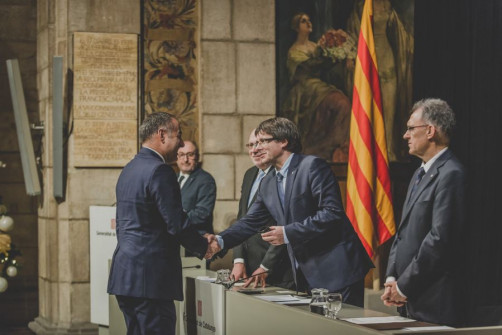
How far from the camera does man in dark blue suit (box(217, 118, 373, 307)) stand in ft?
14.6

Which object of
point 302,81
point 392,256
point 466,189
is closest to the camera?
point 466,189

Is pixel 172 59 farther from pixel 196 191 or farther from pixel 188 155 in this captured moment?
pixel 196 191

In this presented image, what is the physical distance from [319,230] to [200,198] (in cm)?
256

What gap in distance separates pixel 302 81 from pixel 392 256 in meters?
4.47

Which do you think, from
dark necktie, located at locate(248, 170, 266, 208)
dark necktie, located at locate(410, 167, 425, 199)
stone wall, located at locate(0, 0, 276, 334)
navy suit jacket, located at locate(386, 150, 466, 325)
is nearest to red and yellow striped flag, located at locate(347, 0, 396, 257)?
dark necktie, located at locate(248, 170, 266, 208)

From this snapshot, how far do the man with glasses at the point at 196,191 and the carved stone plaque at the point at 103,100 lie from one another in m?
1.16

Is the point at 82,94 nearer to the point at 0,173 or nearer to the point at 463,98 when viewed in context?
the point at 0,173

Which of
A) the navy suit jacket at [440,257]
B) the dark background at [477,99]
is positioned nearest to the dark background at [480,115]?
the dark background at [477,99]

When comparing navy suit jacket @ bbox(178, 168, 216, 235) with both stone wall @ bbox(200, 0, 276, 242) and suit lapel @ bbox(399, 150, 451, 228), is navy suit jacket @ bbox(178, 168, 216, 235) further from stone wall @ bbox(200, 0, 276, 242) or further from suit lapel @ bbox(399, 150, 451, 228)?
suit lapel @ bbox(399, 150, 451, 228)

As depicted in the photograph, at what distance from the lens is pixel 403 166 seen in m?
8.85

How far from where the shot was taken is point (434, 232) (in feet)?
12.7

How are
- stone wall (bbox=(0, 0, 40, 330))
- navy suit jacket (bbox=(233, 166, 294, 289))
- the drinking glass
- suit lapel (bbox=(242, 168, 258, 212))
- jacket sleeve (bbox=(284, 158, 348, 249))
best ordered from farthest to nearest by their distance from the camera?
stone wall (bbox=(0, 0, 40, 330)), suit lapel (bbox=(242, 168, 258, 212)), navy suit jacket (bbox=(233, 166, 294, 289)), jacket sleeve (bbox=(284, 158, 348, 249)), the drinking glass

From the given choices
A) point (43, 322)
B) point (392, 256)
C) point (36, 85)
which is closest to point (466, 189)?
point (392, 256)

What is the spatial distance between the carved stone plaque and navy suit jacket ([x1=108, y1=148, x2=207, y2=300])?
3457 millimetres
